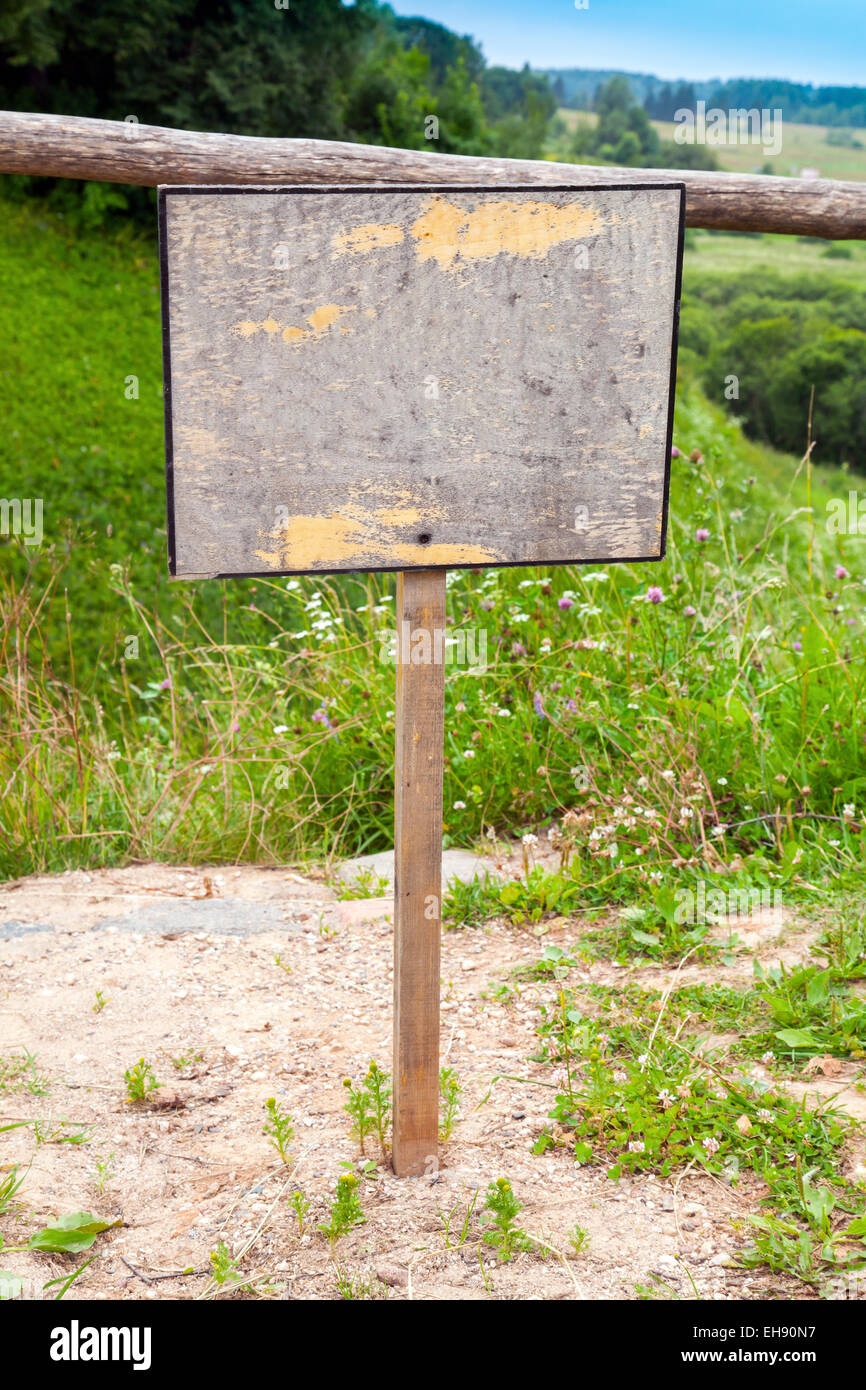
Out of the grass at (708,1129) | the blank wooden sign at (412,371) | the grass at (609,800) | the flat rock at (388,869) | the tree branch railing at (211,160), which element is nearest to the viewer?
the blank wooden sign at (412,371)

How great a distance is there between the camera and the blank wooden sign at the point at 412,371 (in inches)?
78.2

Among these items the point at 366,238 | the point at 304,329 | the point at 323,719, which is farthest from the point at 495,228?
the point at 323,719

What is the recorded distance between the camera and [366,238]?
2.01 meters

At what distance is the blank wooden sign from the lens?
1987 mm

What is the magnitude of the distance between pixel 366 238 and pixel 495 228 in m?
0.23

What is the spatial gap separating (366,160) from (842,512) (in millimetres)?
1867

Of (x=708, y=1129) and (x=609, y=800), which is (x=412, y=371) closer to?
(x=708, y=1129)

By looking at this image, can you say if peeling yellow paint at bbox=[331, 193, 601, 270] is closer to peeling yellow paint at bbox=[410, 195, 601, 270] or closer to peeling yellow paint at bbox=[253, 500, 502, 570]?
peeling yellow paint at bbox=[410, 195, 601, 270]

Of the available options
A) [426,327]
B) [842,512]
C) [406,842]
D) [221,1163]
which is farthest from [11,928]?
[842,512]

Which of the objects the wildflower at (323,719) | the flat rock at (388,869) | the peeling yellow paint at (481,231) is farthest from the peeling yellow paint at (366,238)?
the wildflower at (323,719)

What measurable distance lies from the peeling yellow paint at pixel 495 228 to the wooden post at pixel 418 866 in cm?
58

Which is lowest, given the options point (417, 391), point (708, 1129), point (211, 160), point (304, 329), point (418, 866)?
point (708, 1129)

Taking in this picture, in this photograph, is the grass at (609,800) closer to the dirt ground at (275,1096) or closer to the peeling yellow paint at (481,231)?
the dirt ground at (275,1096)

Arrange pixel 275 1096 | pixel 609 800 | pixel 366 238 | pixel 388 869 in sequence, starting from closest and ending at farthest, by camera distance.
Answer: pixel 366 238 < pixel 275 1096 < pixel 609 800 < pixel 388 869
